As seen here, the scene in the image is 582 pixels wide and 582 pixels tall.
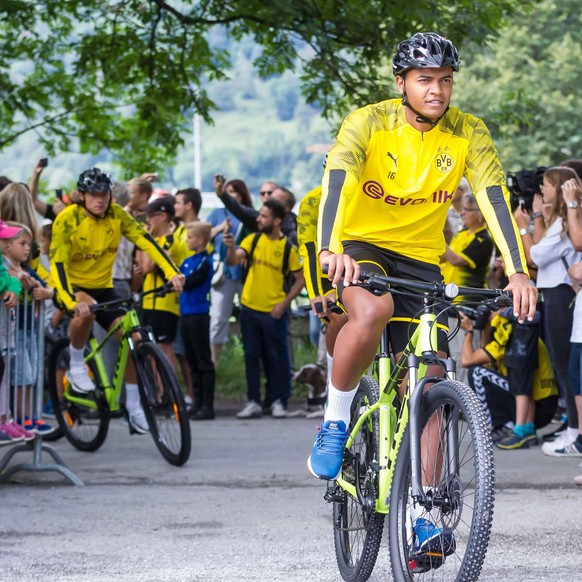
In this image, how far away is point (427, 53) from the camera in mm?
5527

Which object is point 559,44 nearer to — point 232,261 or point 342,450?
point 232,261

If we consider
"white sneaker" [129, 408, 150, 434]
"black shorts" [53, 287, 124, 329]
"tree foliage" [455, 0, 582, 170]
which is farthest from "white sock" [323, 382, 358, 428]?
"tree foliage" [455, 0, 582, 170]

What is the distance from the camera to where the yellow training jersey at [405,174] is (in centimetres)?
553

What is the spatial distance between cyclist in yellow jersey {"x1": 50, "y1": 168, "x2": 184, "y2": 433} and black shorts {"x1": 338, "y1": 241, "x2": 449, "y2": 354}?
165 inches

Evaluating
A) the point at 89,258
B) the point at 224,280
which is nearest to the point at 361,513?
the point at 89,258

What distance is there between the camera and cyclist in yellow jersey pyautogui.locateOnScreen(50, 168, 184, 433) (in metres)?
10.1

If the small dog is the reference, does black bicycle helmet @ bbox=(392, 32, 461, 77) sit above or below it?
above

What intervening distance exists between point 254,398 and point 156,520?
17.9 ft

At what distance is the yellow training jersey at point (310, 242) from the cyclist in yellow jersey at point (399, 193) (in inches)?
72.5

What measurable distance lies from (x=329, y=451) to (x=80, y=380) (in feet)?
17.0

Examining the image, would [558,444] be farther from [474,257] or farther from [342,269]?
[342,269]

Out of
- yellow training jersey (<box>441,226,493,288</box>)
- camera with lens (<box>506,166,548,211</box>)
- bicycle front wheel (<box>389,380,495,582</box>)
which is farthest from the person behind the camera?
yellow training jersey (<box>441,226,493,288</box>)

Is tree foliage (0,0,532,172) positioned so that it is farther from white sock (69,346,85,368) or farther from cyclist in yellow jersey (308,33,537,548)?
cyclist in yellow jersey (308,33,537,548)

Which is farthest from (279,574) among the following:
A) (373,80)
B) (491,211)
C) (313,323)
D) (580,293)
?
(373,80)
